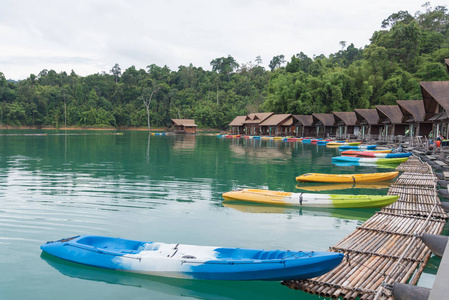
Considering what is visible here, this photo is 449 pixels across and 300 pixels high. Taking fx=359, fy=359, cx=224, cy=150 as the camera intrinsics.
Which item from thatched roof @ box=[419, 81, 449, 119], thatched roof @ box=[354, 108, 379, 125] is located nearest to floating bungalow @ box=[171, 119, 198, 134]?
thatched roof @ box=[354, 108, 379, 125]

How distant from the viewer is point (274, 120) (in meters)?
61.1

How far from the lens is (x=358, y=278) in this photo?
587 centimetres

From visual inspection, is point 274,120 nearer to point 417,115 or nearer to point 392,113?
point 392,113

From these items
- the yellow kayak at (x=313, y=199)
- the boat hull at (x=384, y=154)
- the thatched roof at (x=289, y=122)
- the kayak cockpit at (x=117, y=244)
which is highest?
the thatched roof at (x=289, y=122)

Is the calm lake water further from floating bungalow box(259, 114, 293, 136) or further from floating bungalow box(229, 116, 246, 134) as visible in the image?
floating bungalow box(229, 116, 246, 134)

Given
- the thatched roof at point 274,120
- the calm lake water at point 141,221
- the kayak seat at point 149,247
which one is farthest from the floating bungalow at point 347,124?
the kayak seat at point 149,247

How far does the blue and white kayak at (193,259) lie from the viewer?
18.5ft

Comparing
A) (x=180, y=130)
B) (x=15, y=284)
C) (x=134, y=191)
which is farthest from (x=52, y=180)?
(x=180, y=130)

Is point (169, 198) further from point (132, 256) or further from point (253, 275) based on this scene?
point (253, 275)

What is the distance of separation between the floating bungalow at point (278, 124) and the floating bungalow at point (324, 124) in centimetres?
482

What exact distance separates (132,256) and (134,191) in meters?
8.18

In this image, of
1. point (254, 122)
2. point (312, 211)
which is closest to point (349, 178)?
point (312, 211)

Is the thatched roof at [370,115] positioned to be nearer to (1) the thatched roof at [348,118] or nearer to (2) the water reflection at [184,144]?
(1) the thatched roof at [348,118]

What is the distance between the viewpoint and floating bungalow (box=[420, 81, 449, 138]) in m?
24.7
